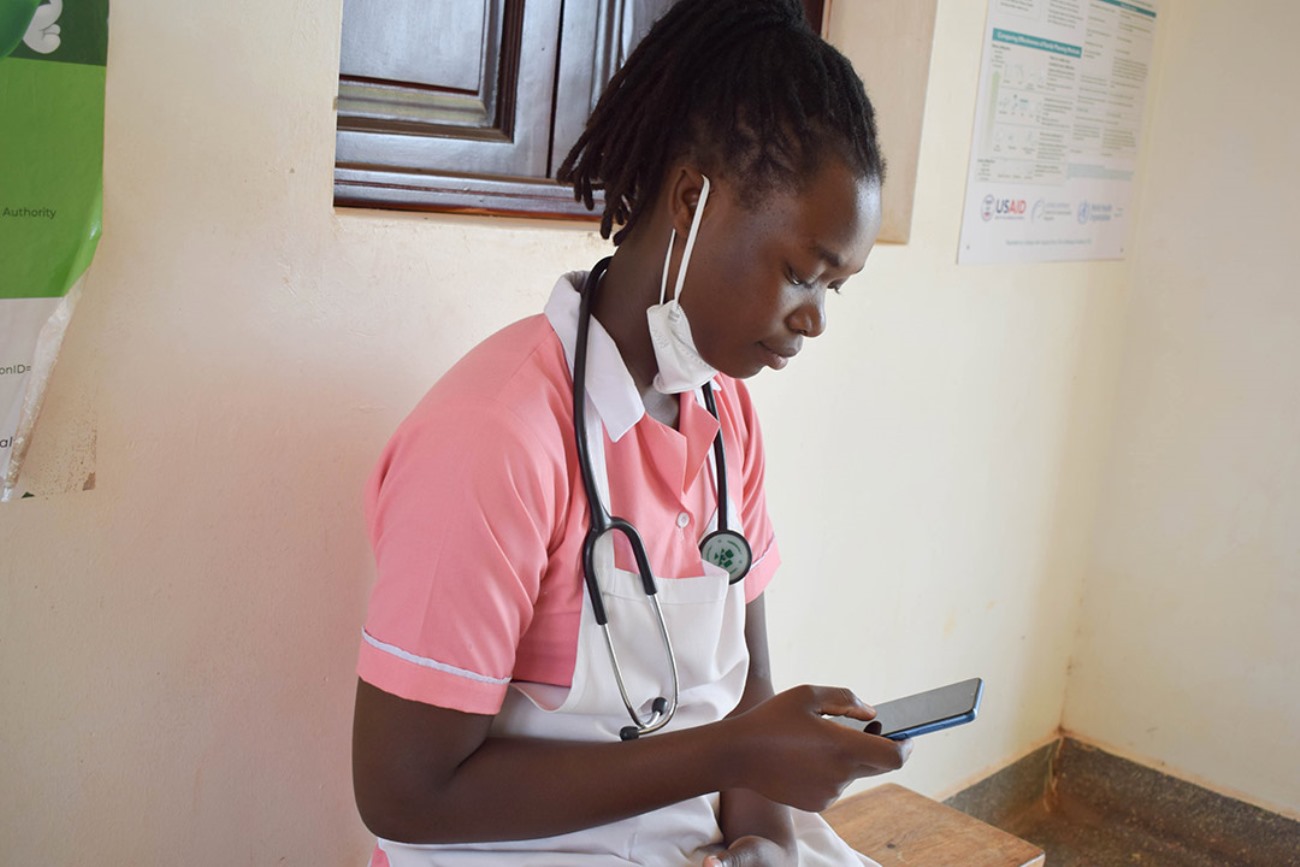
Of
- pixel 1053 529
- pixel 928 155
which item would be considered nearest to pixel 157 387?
pixel 928 155

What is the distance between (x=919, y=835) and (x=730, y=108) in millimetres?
1172

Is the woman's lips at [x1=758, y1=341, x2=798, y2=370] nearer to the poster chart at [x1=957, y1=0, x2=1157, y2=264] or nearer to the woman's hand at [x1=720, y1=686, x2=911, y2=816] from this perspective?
the woman's hand at [x1=720, y1=686, x2=911, y2=816]

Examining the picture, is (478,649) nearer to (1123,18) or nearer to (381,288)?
(381,288)

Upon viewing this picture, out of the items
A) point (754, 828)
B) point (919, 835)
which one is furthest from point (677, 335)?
point (919, 835)

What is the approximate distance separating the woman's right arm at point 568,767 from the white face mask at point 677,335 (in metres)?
0.36

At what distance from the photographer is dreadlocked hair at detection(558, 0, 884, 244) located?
4.26 ft

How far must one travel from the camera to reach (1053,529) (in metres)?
3.02

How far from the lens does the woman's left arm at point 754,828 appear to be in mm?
1365

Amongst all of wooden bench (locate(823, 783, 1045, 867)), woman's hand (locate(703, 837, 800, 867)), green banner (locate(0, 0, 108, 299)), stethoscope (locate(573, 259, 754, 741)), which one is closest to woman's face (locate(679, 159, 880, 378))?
stethoscope (locate(573, 259, 754, 741))

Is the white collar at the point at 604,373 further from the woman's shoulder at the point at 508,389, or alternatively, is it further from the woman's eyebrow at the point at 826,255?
the woman's eyebrow at the point at 826,255

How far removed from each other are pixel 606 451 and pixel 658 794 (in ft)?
1.14

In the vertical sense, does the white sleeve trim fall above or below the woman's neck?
below

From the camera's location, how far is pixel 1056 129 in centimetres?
266

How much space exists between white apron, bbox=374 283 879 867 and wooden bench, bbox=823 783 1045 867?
0.56 metres
